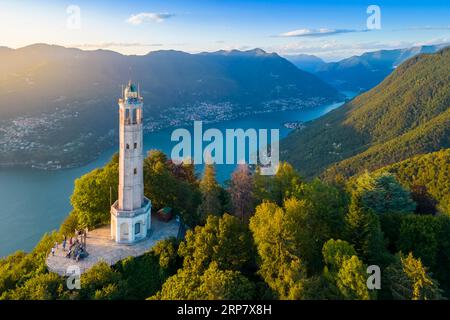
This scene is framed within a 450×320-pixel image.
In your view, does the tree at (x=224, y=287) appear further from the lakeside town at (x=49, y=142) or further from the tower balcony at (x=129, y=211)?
the lakeside town at (x=49, y=142)

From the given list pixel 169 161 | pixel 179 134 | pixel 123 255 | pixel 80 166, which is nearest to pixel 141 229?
pixel 123 255

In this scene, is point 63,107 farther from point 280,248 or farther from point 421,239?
point 421,239

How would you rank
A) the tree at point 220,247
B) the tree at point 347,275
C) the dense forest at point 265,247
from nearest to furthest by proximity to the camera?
the tree at point 347,275 → the dense forest at point 265,247 → the tree at point 220,247

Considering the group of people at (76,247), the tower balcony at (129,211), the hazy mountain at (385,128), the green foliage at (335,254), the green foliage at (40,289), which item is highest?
the hazy mountain at (385,128)

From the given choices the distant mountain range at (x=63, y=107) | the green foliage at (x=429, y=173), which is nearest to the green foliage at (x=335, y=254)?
the green foliage at (x=429, y=173)

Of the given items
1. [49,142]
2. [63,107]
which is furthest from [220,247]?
[63,107]

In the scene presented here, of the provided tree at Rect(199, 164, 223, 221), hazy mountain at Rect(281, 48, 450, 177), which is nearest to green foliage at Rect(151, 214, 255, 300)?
tree at Rect(199, 164, 223, 221)
